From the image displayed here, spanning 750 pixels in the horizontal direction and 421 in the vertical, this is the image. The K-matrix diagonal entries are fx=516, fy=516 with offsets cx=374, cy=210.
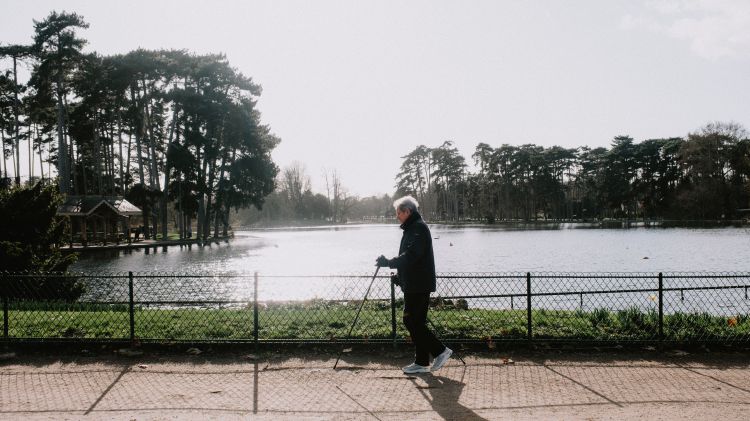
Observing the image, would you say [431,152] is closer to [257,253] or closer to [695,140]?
[695,140]

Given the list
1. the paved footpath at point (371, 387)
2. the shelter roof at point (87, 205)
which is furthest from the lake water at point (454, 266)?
the paved footpath at point (371, 387)

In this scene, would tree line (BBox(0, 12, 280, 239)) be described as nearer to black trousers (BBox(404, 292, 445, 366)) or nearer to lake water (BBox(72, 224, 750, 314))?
lake water (BBox(72, 224, 750, 314))

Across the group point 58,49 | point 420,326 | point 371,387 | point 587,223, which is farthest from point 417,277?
point 587,223

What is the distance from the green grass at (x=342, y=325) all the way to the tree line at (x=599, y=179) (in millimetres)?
67220

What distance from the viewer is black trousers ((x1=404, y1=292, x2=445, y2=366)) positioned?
5.77 meters

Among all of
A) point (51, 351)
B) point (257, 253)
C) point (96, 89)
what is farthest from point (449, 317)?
point (96, 89)

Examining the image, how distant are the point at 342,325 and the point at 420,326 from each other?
8.22 ft

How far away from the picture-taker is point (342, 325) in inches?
318

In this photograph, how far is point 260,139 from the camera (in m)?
49.0

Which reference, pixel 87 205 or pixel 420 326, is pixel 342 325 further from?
pixel 87 205

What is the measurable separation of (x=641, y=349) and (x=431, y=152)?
299 feet

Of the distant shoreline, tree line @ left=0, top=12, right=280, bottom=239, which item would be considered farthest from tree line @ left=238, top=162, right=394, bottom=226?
tree line @ left=0, top=12, right=280, bottom=239

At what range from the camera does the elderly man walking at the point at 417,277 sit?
5.63 metres

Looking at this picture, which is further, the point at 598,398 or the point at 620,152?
the point at 620,152
